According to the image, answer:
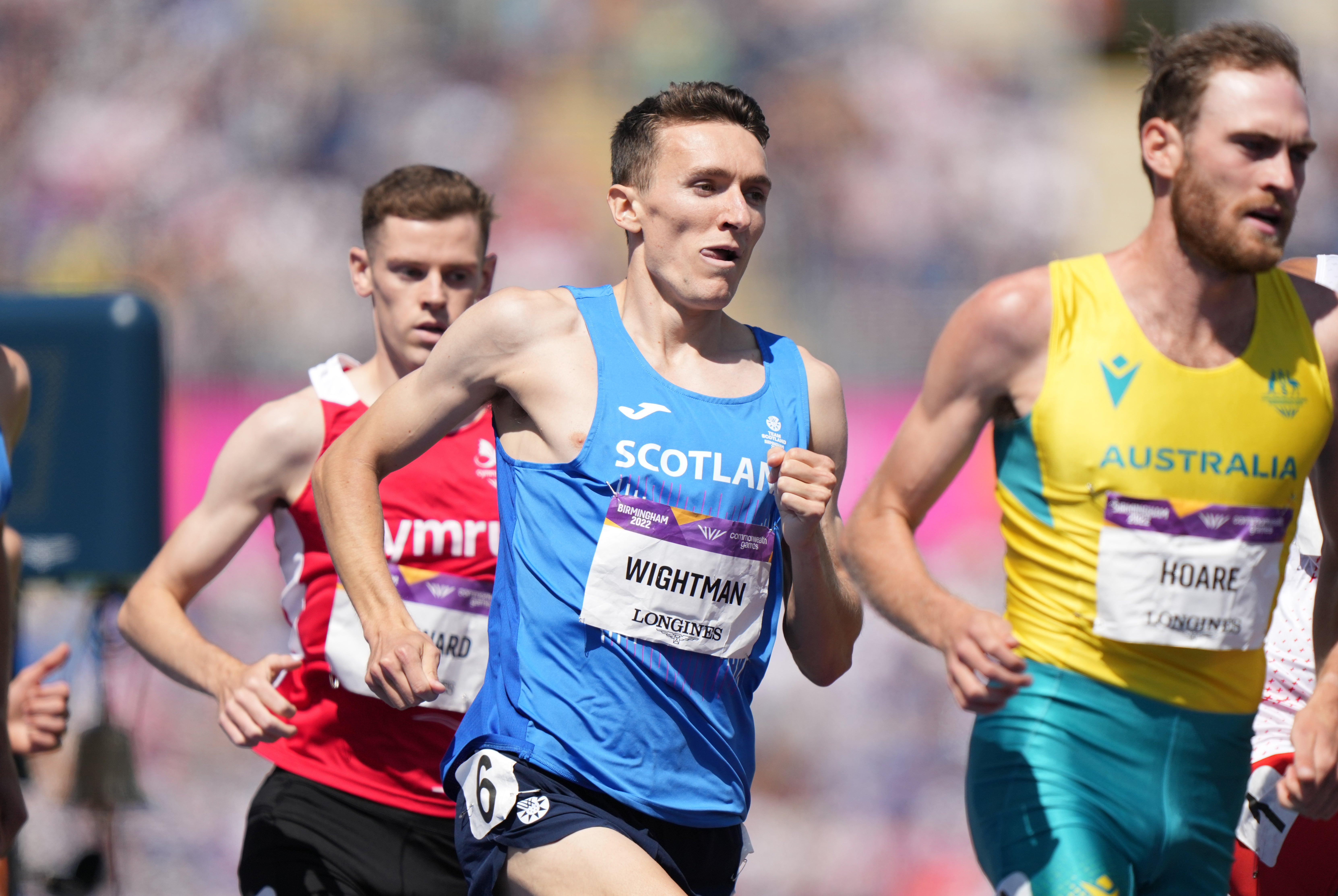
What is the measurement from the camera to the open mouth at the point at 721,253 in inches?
107

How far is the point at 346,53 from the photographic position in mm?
7852

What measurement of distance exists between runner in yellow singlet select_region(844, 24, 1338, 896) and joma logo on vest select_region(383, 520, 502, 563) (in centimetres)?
91

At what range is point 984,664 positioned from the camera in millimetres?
2568

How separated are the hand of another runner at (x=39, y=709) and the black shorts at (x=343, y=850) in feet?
1.67

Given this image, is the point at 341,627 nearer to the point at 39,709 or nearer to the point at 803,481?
the point at 39,709

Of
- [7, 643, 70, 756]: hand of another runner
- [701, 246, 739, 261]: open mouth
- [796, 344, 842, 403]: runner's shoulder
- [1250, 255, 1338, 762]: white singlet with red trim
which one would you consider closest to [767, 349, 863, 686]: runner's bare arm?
[796, 344, 842, 403]: runner's shoulder

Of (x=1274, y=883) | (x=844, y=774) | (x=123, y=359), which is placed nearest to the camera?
(x=1274, y=883)

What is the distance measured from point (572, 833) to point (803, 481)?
2.36ft

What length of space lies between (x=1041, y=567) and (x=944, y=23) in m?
5.31

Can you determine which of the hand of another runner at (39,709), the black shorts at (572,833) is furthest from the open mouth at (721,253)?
the hand of another runner at (39,709)

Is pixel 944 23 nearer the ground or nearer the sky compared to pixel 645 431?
nearer the sky

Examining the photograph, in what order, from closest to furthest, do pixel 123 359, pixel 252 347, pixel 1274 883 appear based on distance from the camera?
pixel 1274 883 < pixel 123 359 < pixel 252 347

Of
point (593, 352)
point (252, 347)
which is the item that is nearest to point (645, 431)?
point (593, 352)

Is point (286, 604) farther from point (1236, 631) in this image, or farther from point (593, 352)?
point (1236, 631)
